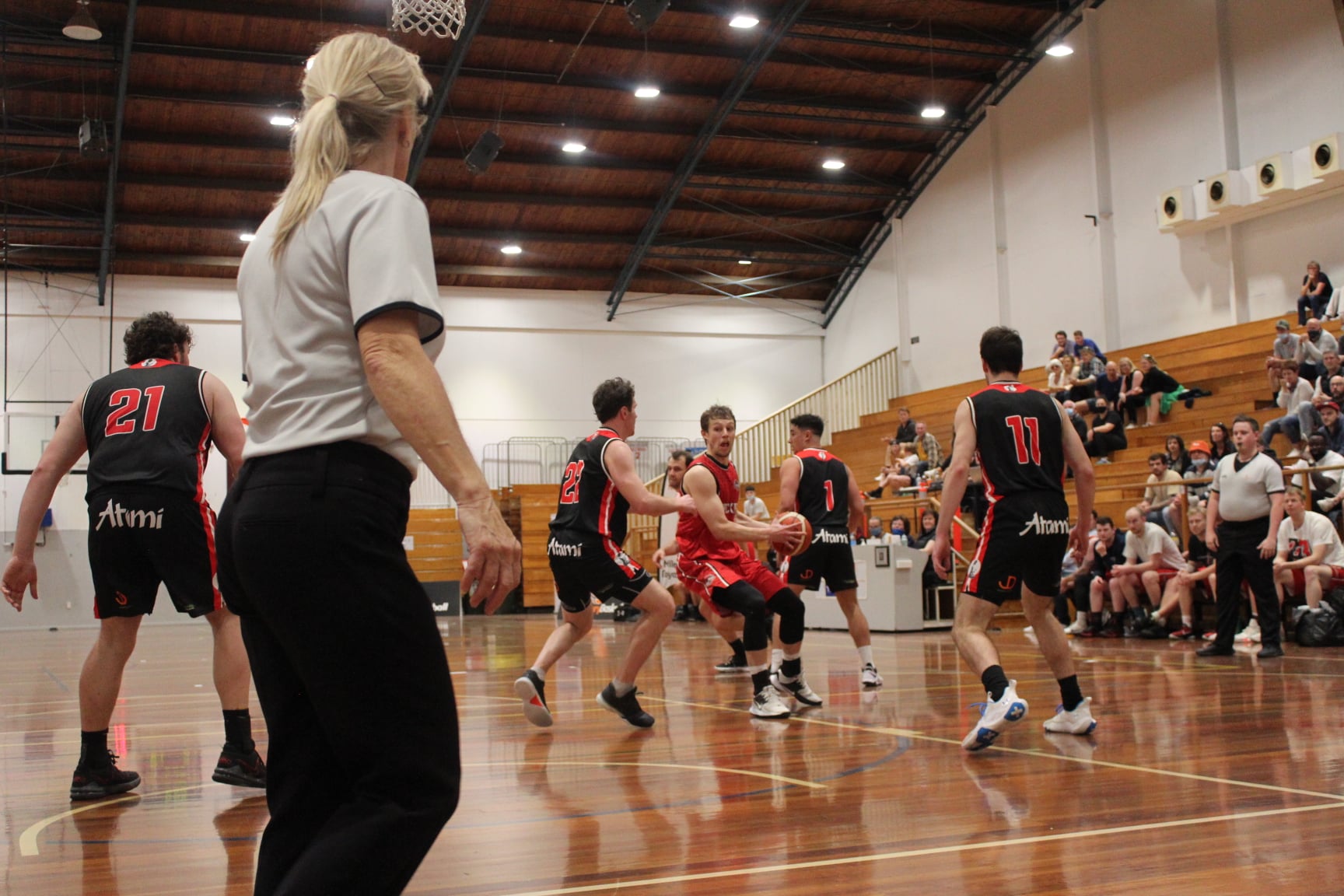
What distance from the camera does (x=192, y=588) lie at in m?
4.31

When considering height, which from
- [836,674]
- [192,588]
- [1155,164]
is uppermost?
[1155,164]

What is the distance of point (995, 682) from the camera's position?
4.94m

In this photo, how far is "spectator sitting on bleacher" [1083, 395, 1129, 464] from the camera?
15609 millimetres

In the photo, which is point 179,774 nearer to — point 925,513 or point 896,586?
point 896,586

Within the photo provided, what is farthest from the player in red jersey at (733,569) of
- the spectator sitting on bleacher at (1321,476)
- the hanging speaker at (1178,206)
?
the hanging speaker at (1178,206)

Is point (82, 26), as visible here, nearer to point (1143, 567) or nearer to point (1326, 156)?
point (1143, 567)

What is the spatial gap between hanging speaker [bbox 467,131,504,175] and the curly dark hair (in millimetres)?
14397

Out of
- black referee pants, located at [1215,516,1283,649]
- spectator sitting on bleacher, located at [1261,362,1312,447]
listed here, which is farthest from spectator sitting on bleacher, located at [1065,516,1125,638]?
black referee pants, located at [1215,516,1283,649]

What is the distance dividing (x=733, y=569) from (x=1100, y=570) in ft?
23.1

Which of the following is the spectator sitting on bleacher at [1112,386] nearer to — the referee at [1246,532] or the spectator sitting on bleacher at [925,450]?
the spectator sitting on bleacher at [925,450]

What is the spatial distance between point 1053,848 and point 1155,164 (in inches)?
720

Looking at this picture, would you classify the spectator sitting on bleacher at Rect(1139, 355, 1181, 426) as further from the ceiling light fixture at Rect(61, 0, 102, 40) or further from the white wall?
the ceiling light fixture at Rect(61, 0, 102, 40)

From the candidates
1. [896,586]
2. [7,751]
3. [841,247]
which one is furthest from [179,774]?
[841,247]

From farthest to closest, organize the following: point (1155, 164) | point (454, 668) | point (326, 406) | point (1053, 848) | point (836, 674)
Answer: point (1155, 164)
point (454, 668)
point (836, 674)
point (1053, 848)
point (326, 406)
